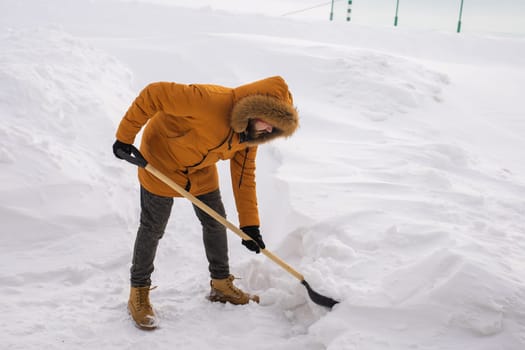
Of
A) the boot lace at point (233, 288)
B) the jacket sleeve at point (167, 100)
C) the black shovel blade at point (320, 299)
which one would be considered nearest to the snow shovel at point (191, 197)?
the black shovel blade at point (320, 299)

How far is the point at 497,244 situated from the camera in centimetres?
272

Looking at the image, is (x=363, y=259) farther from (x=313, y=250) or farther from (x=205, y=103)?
(x=205, y=103)

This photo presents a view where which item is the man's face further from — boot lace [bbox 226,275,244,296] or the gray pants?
boot lace [bbox 226,275,244,296]

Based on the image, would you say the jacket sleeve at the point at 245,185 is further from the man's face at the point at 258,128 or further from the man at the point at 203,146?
the man's face at the point at 258,128

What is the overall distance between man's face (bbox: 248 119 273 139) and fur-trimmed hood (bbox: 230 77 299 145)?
19 mm

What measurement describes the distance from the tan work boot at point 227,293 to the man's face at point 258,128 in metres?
0.91

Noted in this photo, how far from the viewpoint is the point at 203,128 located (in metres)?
2.29

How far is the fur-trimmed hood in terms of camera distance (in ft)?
7.19

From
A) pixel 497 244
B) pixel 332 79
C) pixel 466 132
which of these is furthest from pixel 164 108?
pixel 332 79

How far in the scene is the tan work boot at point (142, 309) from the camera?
2.46 metres

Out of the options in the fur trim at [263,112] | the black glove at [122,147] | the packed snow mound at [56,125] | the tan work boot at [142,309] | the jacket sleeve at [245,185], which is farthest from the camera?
the packed snow mound at [56,125]

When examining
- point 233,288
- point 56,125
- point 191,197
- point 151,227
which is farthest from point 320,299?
point 56,125

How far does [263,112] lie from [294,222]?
1271 mm

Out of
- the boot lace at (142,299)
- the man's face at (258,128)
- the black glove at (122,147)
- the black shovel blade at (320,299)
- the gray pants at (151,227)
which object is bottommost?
the boot lace at (142,299)
